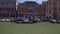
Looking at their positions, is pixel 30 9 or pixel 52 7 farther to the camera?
pixel 52 7

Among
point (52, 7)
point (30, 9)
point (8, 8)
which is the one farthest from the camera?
point (52, 7)

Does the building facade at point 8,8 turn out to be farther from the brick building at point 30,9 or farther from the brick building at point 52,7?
the brick building at point 52,7

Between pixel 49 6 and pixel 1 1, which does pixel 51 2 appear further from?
pixel 1 1

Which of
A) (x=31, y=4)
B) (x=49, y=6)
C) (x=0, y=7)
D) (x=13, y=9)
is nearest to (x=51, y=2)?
(x=49, y=6)

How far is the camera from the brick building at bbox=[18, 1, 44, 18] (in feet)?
47.6

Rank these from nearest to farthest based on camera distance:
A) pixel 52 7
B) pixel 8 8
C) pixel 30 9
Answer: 1. pixel 8 8
2. pixel 30 9
3. pixel 52 7

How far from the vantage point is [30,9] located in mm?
14898

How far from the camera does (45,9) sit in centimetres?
1487

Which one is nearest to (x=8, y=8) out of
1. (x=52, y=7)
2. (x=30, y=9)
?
(x=30, y=9)

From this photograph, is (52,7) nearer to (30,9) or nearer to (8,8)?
(30,9)

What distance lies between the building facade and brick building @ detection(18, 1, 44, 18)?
19.7 inches

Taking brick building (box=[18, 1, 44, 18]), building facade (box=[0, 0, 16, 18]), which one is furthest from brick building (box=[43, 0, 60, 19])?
building facade (box=[0, 0, 16, 18])

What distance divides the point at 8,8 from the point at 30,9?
184cm

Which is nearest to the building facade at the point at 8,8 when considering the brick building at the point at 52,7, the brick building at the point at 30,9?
the brick building at the point at 30,9
